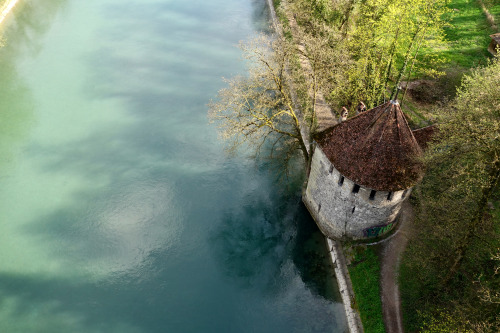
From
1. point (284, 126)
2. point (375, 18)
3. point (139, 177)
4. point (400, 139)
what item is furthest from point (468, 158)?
point (139, 177)

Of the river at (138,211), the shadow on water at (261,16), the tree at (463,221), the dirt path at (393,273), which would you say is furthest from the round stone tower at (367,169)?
the shadow on water at (261,16)

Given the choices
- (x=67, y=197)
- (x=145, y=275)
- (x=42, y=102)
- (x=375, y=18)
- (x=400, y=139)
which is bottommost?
(x=145, y=275)

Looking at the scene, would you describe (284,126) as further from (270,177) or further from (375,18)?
(375,18)

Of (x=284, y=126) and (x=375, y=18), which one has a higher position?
(x=375, y=18)

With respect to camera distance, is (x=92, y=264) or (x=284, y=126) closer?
(x=92, y=264)

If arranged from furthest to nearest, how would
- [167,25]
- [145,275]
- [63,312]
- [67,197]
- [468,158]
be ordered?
1. [167,25]
2. [67,197]
3. [145,275]
4. [63,312]
5. [468,158]

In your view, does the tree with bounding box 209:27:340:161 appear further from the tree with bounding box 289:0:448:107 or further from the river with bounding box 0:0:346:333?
the river with bounding box 0:0:346:333

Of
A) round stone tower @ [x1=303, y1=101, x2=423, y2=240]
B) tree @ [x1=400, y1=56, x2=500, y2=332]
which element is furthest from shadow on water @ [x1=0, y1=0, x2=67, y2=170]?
tree @ [x1=400, y1=56, x2=500, y2=332]
